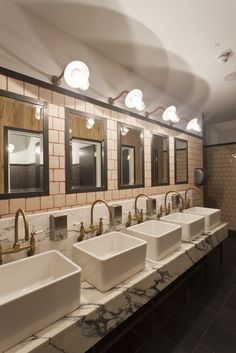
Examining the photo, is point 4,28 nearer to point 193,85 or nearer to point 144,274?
point 144,274

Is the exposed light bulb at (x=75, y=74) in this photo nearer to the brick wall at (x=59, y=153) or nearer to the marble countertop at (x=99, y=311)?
the brick wall at (x=59, y=153)

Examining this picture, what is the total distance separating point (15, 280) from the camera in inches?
41.3

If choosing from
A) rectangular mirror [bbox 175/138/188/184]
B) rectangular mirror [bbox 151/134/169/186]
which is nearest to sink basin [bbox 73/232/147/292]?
rectangular mirror [bbox 151/134/169/186]

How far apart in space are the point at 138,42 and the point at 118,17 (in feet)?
0.95

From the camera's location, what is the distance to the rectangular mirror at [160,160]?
86.7 inches

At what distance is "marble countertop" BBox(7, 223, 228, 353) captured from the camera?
77 centimetres

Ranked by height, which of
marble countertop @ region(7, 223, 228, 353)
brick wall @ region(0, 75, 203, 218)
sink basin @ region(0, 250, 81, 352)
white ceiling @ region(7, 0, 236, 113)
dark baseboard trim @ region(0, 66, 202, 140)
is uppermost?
white ceiling @ region(7, 0, 236, 113)

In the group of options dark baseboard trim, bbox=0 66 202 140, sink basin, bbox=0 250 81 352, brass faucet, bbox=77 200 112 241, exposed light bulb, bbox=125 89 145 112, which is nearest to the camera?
sink basin, bbox=0 250 81 352

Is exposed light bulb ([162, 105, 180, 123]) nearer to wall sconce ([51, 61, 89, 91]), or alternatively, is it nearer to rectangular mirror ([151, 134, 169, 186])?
rectangular mirror ([151, 134, 169, 186])

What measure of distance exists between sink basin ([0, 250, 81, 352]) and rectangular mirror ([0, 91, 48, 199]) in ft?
1.43

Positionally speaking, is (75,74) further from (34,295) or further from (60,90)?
(34,295)

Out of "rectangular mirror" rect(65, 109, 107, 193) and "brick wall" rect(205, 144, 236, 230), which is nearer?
"rectangular mirror" rect(65, 109, 107, 193)

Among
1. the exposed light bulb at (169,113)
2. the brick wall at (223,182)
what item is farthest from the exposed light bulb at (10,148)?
the brick wall at (223,182)

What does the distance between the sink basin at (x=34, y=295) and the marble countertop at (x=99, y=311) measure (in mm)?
42
